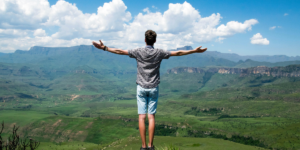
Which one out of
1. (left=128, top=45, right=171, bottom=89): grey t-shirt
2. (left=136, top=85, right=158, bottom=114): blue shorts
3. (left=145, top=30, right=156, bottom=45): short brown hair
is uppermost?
(left=145, top=30, right=156, bottom=45): short brown hair

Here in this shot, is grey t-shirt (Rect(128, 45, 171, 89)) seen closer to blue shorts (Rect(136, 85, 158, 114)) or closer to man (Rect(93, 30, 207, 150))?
man (Rect(93, 30, 207, 150))

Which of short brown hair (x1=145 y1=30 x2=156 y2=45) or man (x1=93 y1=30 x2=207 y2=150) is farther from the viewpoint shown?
short brown hair (x1=145 y1=30 x2=156 y2=45)

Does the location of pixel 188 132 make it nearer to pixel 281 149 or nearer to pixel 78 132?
pixel 281 149

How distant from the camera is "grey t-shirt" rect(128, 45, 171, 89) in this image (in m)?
7.96

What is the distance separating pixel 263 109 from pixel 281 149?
104718 millimetres

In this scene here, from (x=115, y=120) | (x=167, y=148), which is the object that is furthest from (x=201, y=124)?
(x=167, y=148)

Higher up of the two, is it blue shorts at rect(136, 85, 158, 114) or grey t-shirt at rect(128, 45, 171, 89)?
grey t-shirt at rect(128, 45, 171, 89)

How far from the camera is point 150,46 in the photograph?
8164 millimetres

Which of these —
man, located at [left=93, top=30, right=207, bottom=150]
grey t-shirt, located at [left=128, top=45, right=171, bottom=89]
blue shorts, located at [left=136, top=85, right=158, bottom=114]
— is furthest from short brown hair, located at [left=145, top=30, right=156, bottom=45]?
blue shorts, located at [left=136, top=85, right=158, bottom=114]

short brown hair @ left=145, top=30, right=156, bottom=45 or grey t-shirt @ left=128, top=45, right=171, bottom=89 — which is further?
short brown hair @ left=145, top=30, right=156, bottom=45

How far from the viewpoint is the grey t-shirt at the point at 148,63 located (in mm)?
7965

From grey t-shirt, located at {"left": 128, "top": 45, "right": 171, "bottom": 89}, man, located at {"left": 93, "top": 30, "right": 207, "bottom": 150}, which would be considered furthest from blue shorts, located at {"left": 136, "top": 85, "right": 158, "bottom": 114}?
grey t-shirt, located at {"left": 128, "top": 45, "right": 171, "bottom": 89}

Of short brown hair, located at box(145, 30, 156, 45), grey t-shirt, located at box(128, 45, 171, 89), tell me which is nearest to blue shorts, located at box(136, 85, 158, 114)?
grey t-shirt, located at box(128, 45, 171, 89)

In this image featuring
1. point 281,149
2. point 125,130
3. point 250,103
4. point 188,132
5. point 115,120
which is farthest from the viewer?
point 250,103
